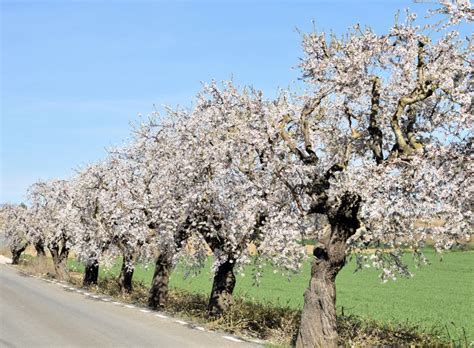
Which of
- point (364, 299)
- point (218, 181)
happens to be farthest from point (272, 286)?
point (218, 181)

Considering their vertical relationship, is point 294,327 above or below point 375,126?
below

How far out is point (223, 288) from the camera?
22406 mm

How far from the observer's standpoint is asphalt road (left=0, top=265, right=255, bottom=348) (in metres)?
16.8

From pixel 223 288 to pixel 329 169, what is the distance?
8.13m

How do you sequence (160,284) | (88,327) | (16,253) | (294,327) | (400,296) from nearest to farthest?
1. (294,327)
2. (88,327)
3. (160,284)
4. (400,296)
5. (16,253)

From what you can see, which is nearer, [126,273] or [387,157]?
[387,157]

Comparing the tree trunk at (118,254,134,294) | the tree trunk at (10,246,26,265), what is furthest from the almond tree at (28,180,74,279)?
the tree trunk at (10,246,26,265)

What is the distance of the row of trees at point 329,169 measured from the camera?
14.0 meters

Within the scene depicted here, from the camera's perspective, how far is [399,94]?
622 inches

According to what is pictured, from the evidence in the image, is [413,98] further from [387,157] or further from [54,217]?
[54,217]

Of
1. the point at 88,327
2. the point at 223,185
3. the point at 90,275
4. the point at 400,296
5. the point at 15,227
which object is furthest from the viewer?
the point at 15,227

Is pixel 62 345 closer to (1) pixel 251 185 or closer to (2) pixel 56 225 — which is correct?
(1) pixel 251 185

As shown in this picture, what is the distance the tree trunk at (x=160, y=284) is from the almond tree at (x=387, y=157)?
38.5 ft

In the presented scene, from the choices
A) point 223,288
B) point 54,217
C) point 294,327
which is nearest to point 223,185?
point 223,288
